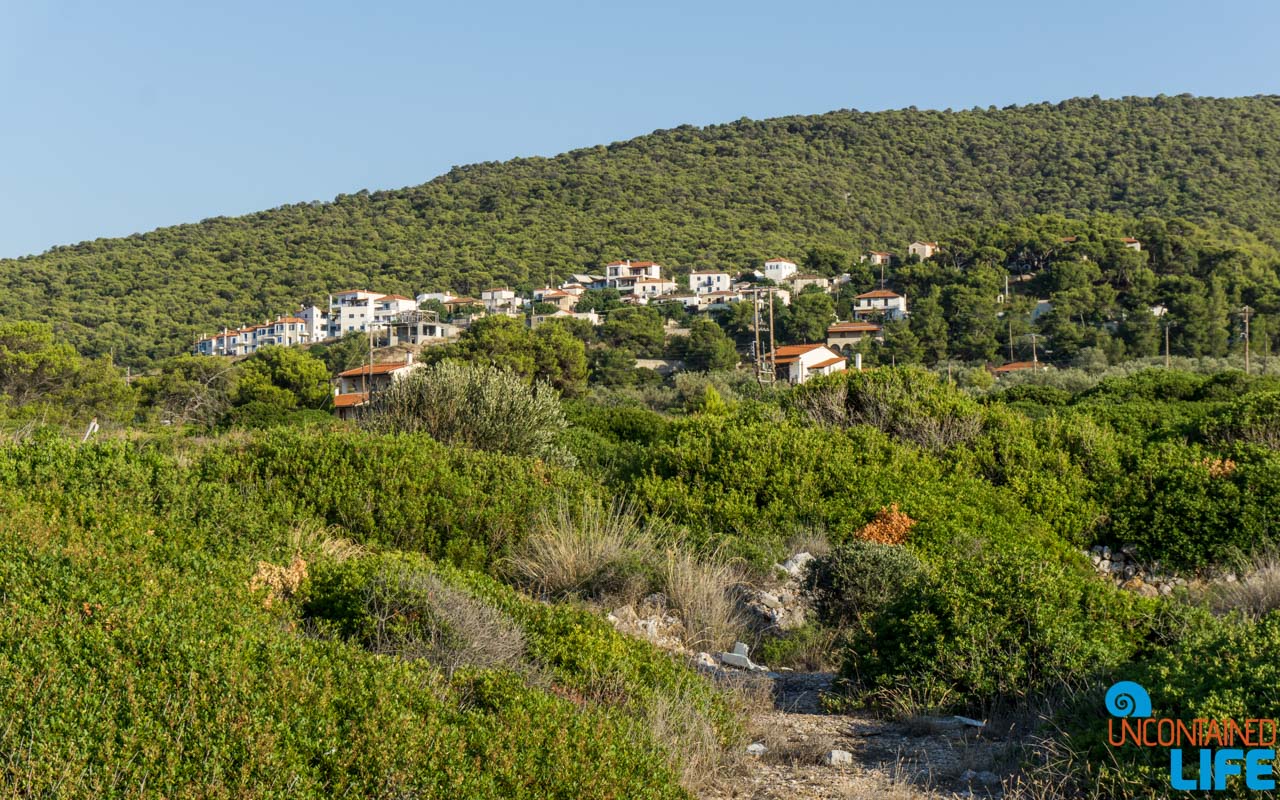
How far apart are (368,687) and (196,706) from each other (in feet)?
2.35

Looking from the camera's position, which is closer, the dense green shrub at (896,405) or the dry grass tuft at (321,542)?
the dry grass tuft at (321,542)

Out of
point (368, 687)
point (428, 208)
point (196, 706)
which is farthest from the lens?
point (428, 208)

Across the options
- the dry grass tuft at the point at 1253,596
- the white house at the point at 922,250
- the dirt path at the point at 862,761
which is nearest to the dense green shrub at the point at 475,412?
the dry grass tuft at the point at 1253,596

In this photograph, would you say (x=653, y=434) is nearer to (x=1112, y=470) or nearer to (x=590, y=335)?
(x=1112, y=470)

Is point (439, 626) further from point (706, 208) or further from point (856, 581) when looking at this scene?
point (706, 208)

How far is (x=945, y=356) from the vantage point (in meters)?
65.3

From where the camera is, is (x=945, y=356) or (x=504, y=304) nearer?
(x=945, y=356)

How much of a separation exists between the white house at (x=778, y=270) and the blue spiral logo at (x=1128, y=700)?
90.0m

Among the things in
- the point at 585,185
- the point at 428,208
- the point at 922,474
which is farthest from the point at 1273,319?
the point at 428,208

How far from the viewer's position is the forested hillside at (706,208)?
93.3 metres

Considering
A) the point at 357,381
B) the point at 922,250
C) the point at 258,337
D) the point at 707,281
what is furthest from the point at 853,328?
the point at 258,337

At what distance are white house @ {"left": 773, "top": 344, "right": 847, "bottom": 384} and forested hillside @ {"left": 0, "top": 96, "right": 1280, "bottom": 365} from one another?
44143 mm

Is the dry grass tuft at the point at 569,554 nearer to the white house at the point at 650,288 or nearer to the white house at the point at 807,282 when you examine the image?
the white house at the point at 807,282

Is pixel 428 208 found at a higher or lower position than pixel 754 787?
higher
